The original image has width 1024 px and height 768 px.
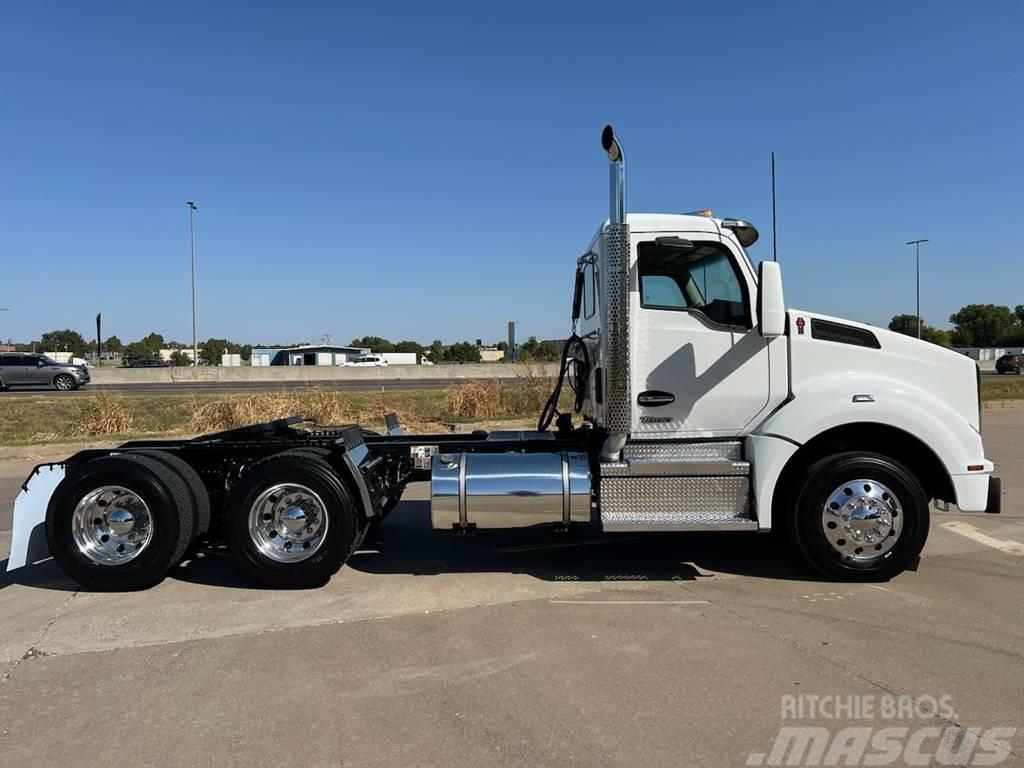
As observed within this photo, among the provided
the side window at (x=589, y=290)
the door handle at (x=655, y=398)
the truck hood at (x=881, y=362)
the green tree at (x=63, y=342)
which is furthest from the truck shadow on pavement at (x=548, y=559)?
the green tree at (x=63, y=342)

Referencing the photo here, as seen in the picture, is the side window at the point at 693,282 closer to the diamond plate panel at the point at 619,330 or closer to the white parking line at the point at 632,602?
the diamond plate panel at the point at 619,330

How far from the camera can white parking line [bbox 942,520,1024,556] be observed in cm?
613

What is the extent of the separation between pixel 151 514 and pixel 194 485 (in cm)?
37

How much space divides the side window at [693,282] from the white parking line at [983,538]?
326 centimetres

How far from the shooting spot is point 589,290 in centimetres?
641

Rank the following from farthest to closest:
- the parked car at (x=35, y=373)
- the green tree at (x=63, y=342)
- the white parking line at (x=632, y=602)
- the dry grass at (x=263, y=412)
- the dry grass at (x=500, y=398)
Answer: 1. the green tree at (x=63, y=342)
2. the parked car at (x=35, y=373)
3. the dry grass at (x=500, y=398)
4. the dry grass at (x=263, y=412)
5. the white parking line at (x=632, y=602)

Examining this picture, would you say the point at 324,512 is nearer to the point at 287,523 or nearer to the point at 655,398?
the point at 287,523

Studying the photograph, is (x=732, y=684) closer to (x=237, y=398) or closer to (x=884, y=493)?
(x=884, y=493)

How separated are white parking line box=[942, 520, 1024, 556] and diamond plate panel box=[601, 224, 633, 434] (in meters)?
3.67

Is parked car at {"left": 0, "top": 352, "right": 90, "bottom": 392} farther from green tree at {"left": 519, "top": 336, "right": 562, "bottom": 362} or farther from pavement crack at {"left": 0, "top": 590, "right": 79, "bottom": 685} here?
pavement crack at {"left": 0, "top": 590, "right": 79, "bottom": 685}

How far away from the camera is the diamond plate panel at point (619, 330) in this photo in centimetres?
533

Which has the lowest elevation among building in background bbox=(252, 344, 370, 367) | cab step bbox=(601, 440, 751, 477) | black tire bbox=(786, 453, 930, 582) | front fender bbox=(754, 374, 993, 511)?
black tire bbox=(786, 453, 930, 582)

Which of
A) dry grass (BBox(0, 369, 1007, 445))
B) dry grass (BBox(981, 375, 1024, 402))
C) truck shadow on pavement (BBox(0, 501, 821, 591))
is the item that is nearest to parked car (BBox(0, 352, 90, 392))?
dry grass (BBox(0, 369, 1007, 445))

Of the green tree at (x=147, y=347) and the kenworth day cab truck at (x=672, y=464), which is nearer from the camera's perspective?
the kenworth day cab truck at (x=672, y=464)
